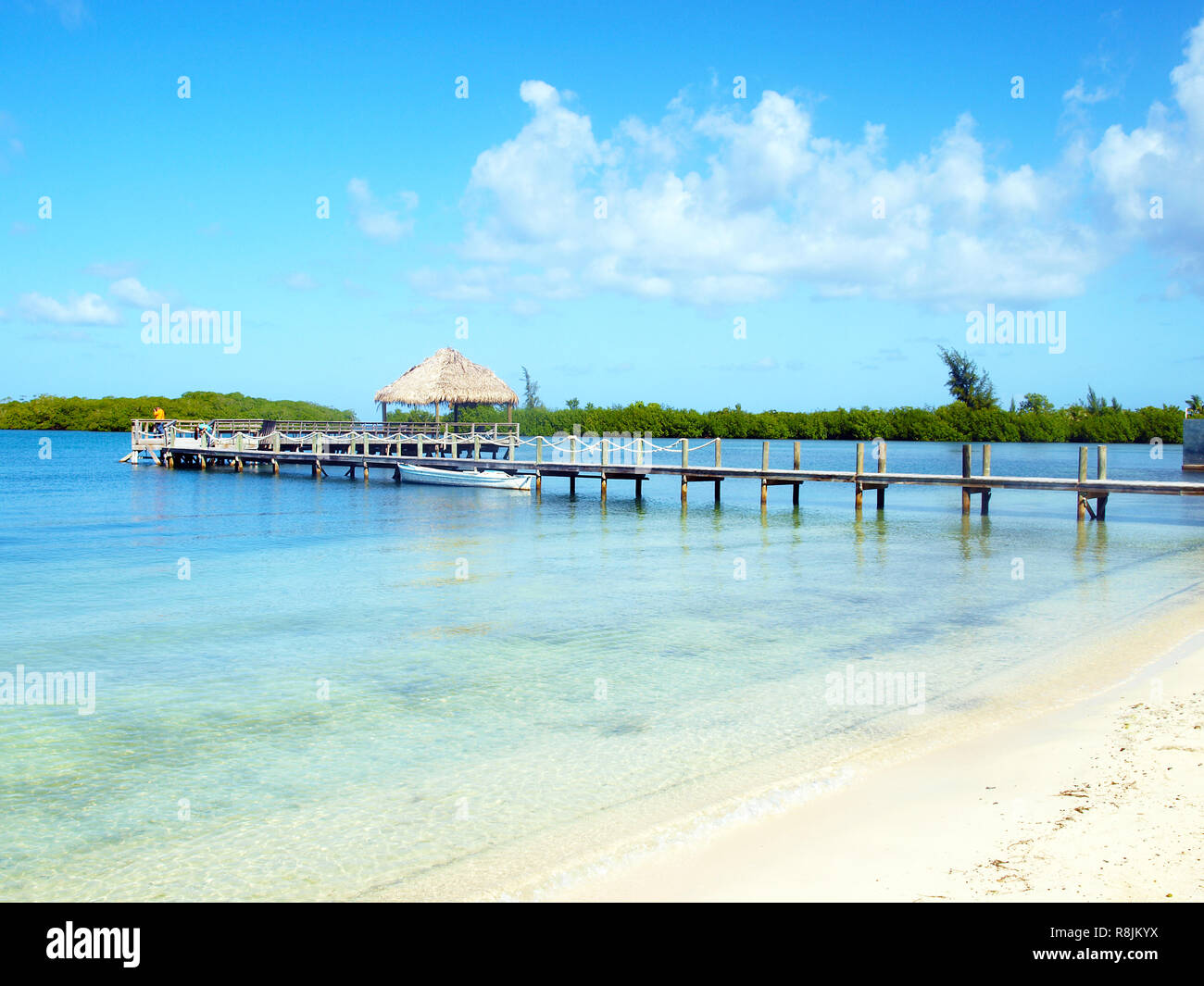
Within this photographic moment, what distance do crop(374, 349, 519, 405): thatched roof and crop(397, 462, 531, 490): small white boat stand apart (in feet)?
17.4

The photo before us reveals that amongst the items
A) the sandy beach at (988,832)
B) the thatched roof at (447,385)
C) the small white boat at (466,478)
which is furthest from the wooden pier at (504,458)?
the sandy beach at (988,832)

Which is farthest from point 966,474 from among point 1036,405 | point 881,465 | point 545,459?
point 1036,405

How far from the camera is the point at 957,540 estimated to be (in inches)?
900

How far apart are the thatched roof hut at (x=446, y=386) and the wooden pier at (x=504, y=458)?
1.43 m

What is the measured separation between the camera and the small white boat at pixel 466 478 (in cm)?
3684

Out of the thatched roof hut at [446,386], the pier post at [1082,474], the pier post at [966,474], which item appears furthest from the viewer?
the thatched roof hut at [446,386]

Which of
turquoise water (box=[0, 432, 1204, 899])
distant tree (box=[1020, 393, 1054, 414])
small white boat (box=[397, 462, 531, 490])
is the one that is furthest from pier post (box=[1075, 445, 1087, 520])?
distant tree (box=[1020, 393, 1054, 414])

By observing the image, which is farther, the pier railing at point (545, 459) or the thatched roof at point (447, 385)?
the thatched roof at point (447, 385)

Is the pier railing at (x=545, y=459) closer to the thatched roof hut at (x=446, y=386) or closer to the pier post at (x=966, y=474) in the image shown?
the pier post at (x=966, y=474)

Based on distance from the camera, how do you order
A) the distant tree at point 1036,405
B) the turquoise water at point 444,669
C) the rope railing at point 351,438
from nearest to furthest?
the turquoise water at point 444,669
the rope railing at point 351,438
the distant tree at point 1036,405

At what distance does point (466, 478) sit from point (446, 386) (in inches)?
347

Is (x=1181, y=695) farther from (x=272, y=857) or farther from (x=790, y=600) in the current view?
(x=272, y=857)
